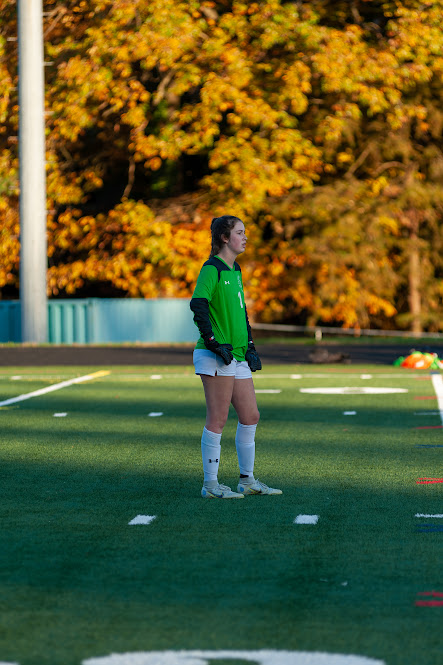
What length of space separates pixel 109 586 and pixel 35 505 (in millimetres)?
2502

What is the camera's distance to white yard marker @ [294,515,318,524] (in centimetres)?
790

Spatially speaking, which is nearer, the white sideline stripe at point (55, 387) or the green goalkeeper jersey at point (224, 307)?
the green goalkeeper jersey at point (224, 307)

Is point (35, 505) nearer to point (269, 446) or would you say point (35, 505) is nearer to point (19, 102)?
point (269, 446)

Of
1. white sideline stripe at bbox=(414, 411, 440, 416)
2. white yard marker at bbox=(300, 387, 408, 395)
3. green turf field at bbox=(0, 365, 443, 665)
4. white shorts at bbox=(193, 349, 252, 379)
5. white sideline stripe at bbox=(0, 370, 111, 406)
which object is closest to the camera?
green turf field at bbox=(0, 365, 443, 665)

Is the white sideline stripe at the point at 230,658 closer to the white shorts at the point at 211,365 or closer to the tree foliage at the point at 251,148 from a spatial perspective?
the white shorts at the point at 211,365

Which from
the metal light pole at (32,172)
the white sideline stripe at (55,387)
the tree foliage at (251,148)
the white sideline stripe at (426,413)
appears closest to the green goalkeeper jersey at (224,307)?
the white sideline stripe at (426,413)

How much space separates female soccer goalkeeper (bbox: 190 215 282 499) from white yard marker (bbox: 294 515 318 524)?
0.83m

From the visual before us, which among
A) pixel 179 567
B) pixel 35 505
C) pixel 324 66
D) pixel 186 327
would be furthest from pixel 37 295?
pixel 179 567

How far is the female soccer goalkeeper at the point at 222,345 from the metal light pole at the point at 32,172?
23628 millimetres

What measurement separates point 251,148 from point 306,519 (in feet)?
83.2

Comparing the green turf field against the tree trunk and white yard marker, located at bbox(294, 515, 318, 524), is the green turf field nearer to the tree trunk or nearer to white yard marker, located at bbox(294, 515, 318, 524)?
white yard marker, located at bbox(294, 515, 318, 524)

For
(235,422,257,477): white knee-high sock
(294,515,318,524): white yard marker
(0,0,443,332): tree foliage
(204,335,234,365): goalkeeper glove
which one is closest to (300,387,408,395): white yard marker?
(235,422,257,477): white knee-high sock

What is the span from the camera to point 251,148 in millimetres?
32719

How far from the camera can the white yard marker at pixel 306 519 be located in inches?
311
